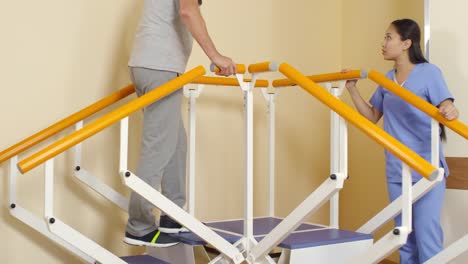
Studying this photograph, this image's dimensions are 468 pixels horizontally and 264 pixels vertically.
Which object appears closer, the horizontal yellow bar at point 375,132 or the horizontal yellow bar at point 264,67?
the horizontal yellow bar at point 375,132

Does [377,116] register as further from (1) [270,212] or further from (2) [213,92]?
(2) [213,92]

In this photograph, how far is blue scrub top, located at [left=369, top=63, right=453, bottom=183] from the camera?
Answer: 235 centimetres

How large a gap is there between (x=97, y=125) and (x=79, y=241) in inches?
15.2

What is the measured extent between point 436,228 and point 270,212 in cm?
87

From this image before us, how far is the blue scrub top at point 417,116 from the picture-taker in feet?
7.72

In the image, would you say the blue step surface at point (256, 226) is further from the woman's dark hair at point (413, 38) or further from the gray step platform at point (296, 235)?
the woman's dark hair at point (413, 38)

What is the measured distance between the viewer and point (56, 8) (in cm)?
264

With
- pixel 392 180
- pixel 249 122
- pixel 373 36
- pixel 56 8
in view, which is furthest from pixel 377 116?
pixel 56 8

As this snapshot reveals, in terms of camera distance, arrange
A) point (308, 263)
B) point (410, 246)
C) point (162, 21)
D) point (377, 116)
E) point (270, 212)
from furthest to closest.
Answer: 1. point (270, 212)
2. point (377, 116)
3. point (410, 246)
4. point (162, 21)
5. point (308, 263)

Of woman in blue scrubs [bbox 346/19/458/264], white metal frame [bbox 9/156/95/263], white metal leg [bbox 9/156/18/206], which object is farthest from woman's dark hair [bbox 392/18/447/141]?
white metal leg [bbox 9/156/18/206]

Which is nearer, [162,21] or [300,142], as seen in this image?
[162,21]

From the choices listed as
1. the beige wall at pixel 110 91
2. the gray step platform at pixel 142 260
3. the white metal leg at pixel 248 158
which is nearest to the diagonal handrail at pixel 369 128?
the white metal leg at pixel 248 158

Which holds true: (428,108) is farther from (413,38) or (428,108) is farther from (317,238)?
(317,238)

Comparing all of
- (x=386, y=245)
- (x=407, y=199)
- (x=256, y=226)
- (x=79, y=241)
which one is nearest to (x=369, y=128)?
(x=407, y=199)
